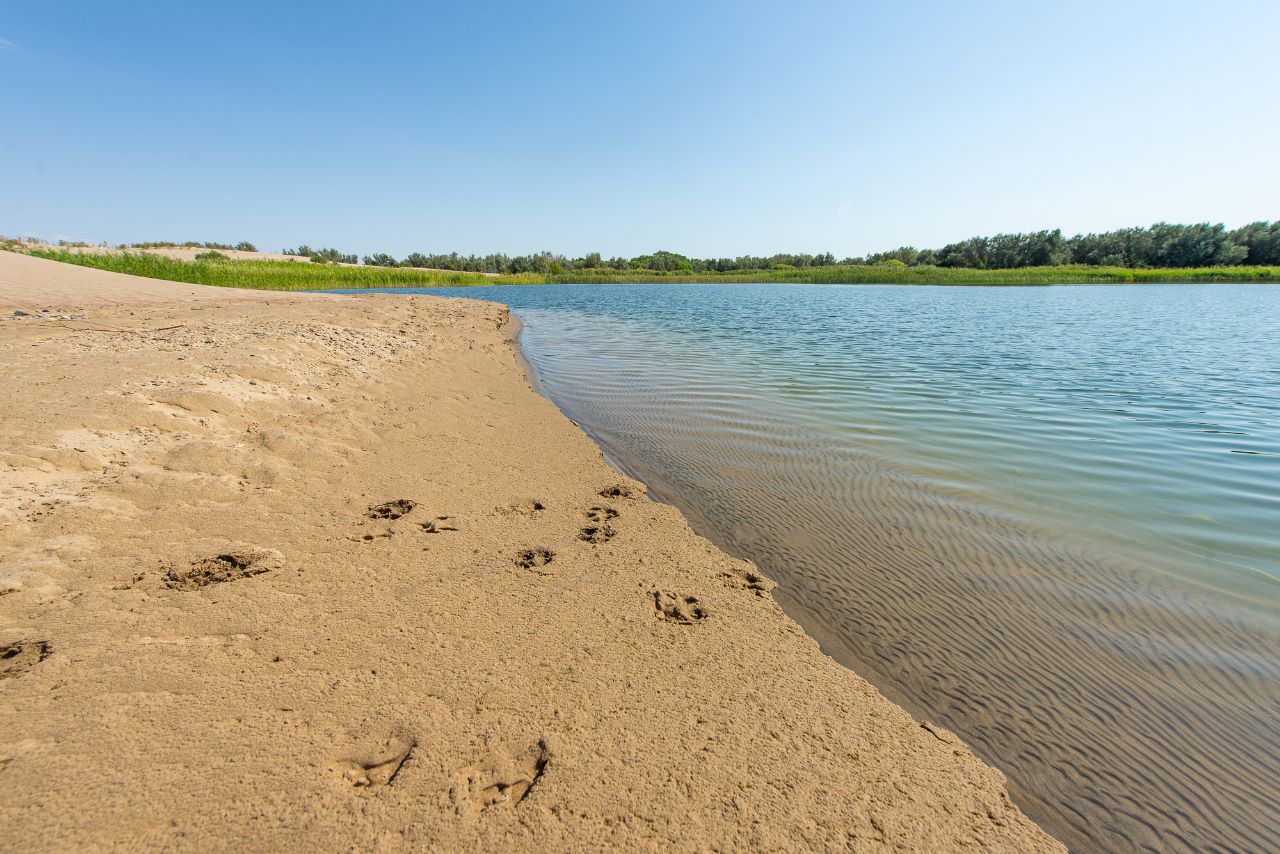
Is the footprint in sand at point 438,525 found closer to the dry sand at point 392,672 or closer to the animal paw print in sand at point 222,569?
the dry sand at point 392,672

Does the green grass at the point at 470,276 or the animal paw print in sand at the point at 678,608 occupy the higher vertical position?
the green grass at the point at 470,276

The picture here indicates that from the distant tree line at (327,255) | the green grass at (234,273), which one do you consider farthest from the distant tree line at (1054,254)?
the green grass at (234,273)

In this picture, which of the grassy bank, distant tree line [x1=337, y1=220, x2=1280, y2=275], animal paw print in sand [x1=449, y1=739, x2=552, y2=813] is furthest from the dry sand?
distant tree line [x1=337, y1=220, x2=1280, y2=275]

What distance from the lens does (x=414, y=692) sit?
2.28m

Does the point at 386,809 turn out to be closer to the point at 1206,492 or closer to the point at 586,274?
the point at 1206,492

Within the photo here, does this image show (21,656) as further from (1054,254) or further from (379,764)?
(1054,254)

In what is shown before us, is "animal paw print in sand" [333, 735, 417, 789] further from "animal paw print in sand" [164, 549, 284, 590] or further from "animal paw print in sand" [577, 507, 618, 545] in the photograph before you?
"animal paw print in sand" [577, 507, 618, 545]

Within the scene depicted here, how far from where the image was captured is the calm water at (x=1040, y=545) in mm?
2359

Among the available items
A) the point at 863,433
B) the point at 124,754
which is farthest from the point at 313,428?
the point at 863,433

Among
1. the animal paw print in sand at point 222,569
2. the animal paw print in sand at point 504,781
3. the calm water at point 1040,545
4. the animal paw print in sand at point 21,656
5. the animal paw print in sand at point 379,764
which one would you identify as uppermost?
the animal paw print in sand at point 21,656

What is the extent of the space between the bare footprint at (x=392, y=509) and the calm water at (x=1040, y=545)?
8.05ft

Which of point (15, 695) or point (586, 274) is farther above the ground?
point (586, 274)

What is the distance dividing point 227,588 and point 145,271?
3902 cm

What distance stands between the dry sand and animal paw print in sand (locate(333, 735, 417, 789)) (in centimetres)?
1
